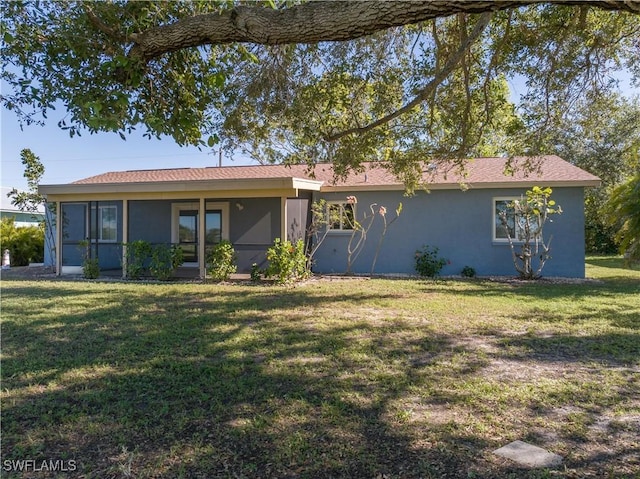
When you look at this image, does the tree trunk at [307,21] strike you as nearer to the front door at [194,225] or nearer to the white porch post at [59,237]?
the front door at [194,225]

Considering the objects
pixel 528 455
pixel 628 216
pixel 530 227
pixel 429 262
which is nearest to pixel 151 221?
pixel 429 262

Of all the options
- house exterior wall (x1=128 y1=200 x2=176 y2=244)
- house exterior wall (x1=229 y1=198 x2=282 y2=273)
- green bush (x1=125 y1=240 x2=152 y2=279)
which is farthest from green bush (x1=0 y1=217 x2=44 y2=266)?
house exterior wall (x1=229 y1=198 x2=282 y2=273)

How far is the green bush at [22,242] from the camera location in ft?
56.6

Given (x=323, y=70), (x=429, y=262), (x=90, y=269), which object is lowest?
(x=90, y=269)

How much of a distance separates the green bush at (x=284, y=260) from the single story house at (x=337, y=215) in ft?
1.69

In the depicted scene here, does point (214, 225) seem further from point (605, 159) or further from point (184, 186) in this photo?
point (605, 159)

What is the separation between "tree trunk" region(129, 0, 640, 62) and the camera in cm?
295

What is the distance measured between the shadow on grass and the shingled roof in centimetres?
544

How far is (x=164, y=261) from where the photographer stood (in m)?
12.3

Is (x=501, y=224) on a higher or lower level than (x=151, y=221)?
lower

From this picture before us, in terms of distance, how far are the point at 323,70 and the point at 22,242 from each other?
15.0 m

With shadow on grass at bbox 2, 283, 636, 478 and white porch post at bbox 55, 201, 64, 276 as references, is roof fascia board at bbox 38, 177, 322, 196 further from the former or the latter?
shadow on grass at bbox 2, 283, 636, 478

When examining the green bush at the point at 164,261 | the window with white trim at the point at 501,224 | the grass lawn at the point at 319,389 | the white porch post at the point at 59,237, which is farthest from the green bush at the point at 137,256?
the window with white trim at the point at 501,224

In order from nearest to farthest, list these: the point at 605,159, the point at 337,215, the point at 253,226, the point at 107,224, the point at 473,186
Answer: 1. the point at 473,186
2. the point at 337,215
3. the point at 253,226
4. the point at 107,224
5. the point at 605,159
